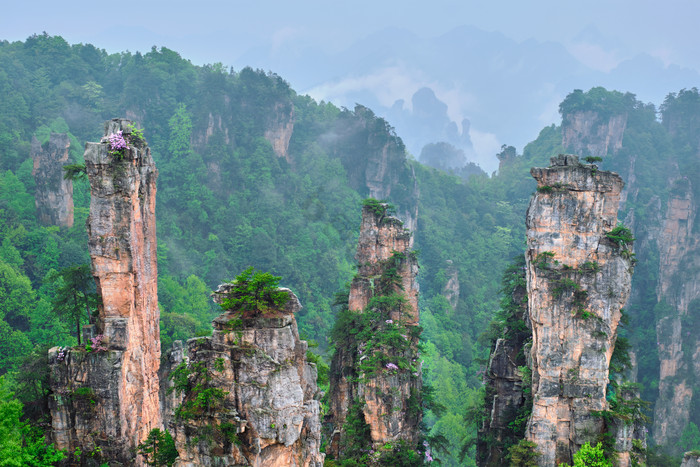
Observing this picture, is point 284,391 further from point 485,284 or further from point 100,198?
point 485,284

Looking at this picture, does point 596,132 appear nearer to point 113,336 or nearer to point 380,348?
point 380,348

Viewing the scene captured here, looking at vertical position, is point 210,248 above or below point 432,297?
above

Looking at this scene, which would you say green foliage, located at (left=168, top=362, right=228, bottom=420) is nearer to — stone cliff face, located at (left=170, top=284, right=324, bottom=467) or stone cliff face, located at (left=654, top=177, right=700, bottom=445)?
stone cliff face, located at (left=170, top=284, right=324, bottom=467)

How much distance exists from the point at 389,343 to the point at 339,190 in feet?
159

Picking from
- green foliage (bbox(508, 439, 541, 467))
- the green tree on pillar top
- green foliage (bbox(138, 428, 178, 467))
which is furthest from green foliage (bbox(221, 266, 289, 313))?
green foliage (bbox(508, 439, 541, 467))

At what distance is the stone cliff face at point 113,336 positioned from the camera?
2167 cm

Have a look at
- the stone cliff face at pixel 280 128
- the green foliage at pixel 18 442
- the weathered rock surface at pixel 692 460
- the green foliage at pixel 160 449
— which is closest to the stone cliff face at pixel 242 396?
the green foliage at pixel 160 449

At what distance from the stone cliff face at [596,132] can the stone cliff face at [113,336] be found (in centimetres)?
6925

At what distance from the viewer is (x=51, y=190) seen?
47.5 meters

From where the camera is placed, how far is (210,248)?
6344 centimetres

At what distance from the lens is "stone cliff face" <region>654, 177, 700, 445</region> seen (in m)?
50.9

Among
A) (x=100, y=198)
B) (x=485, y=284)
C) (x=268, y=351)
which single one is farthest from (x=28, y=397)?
(x=485, y=284)

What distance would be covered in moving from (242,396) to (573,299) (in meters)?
15.6

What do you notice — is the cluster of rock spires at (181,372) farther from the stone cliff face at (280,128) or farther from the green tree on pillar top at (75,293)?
the stone cliff face at (280,128)
